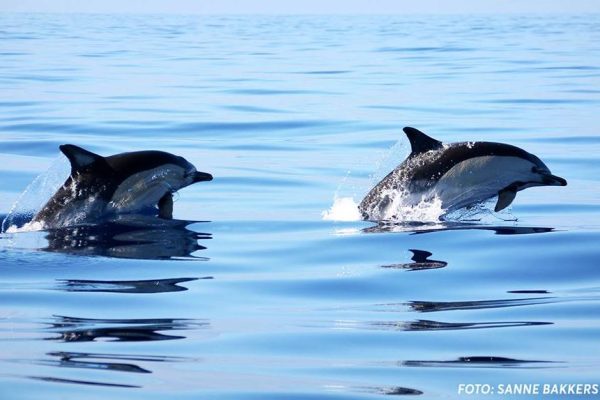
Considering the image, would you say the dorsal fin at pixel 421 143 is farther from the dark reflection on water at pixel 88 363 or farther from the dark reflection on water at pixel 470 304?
the dark reflection on water at pixel 88 363

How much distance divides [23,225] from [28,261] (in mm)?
2191

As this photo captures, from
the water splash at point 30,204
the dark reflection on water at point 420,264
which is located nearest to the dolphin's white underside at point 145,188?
the water splash at point 30,204

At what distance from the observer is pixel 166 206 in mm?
11789

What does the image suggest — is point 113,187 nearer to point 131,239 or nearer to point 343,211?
point 131,239

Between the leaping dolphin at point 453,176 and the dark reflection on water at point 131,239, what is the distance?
1883 millimetres

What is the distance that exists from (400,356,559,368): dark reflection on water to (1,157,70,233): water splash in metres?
5.52

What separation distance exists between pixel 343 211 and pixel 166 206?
169 centimetres

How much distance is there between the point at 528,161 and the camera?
477 inches

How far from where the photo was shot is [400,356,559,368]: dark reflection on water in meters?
6.30

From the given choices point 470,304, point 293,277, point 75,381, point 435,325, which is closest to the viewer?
point 75,381

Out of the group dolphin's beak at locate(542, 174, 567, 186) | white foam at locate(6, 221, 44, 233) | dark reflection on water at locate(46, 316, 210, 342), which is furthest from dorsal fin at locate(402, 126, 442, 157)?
dark reflection on water at locate(46, 316, 210, 342)

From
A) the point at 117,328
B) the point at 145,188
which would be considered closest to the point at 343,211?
the point at 145,188

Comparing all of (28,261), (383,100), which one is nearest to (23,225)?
(28,261)

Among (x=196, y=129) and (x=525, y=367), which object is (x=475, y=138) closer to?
(x=196, y=129)
